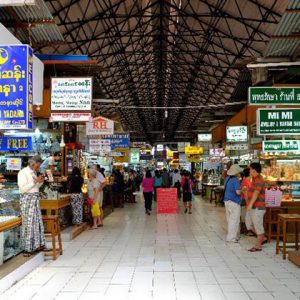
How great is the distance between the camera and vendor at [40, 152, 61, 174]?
13477mm

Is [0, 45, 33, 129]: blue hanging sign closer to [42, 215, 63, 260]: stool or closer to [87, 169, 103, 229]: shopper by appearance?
[42, 215, 63, 260]: stool

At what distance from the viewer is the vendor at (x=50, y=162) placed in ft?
44.2

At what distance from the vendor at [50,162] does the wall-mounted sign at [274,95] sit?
676 cm

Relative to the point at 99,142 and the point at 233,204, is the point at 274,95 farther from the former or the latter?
the point at 99,142

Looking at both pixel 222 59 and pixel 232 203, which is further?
pixel 222 59

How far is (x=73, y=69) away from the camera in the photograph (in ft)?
44.9

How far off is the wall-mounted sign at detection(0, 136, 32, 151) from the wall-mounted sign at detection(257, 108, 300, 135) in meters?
6.06

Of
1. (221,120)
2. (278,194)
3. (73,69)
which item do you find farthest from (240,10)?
(221,120)

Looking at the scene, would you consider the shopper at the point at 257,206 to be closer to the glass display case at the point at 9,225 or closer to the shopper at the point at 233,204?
the shopper at the point at 233,204

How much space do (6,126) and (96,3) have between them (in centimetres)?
1165

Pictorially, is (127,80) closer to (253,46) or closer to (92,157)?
(92,157)

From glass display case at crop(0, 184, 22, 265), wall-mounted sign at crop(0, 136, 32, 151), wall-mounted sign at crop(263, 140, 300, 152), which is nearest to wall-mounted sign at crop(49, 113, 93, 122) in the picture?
wall-mounted sign at crop(0, 136, 32, 151)

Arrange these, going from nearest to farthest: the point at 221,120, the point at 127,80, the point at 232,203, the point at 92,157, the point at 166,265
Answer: the point at 166,265
the point at 232,203
the point at 92,157
the point at 221,120
the point at 127,80

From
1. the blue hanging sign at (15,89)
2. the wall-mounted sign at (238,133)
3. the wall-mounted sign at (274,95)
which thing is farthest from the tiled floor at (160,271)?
the wall-mounted sign at (238,133)
